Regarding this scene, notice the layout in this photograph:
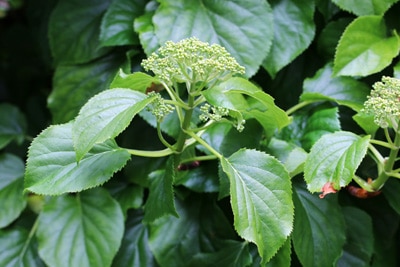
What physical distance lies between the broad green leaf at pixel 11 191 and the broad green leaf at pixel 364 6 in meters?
0.64

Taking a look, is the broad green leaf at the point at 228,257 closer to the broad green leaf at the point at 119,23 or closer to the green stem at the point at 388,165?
the green stem at the point at 388,165

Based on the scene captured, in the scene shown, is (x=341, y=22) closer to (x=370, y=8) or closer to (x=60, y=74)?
(x=370, y=8)

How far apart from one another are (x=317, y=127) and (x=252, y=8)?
23cm

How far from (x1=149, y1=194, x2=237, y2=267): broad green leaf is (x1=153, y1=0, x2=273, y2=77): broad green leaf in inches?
10.1

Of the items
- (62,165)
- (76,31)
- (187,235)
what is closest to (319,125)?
(187,235)

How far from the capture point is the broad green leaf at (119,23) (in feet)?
3.25

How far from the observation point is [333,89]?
0.91 m

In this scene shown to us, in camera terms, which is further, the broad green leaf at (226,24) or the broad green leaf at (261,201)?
the broad green leaf at (226,24)

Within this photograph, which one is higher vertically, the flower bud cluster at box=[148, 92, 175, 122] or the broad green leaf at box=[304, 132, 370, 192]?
the flower bud cluster at box=[148, 92, 175, 122]

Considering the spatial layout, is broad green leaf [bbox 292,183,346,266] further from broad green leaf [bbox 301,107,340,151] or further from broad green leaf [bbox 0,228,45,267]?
broad green leaf [bbox 0,228,45,267]

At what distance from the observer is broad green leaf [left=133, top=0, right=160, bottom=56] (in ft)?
2.96

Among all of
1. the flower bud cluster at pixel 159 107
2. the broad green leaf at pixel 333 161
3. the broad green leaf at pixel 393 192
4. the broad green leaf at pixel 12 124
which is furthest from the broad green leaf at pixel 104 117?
the broad green leaf at pixel 12 124

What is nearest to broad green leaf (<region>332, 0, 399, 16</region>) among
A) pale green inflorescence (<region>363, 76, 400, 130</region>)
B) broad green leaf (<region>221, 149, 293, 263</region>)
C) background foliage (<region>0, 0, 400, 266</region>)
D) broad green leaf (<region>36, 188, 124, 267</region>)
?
background foliage (<region>0, 0, 400, 266</region>)

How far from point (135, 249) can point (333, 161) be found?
1.36 ft
